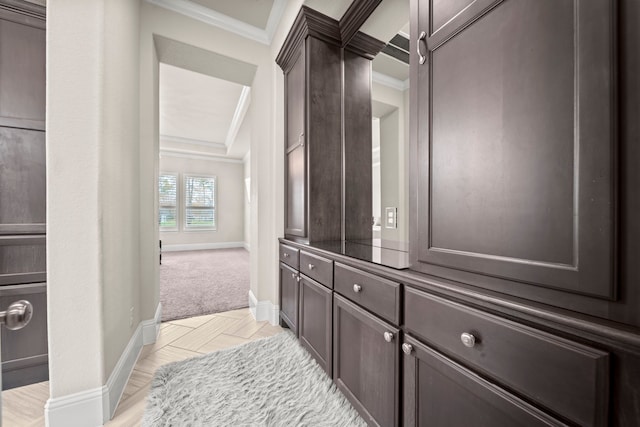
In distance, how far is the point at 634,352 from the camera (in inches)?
17.4

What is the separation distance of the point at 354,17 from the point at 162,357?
2751mm

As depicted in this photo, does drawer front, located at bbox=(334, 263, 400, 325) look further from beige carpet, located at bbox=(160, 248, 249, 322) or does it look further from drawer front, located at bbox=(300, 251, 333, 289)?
beige carpet, located at bbox=(160, 248, 249, 322)

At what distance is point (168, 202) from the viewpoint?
6.52m

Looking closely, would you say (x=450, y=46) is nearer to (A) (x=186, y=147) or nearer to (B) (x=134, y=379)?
(B) (x=134, y=379)

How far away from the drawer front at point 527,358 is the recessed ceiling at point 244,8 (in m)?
2.53

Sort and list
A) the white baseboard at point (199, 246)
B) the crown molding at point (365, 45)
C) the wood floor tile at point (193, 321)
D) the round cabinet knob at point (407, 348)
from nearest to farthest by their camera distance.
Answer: the round cabinet knob at point (407, 348)
the crown molding at point (365, 45)
the wood floor tile at point (193, 321)
the white baseboard at point (199, 246)

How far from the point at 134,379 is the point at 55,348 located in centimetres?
57

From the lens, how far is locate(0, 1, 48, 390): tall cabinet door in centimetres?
143

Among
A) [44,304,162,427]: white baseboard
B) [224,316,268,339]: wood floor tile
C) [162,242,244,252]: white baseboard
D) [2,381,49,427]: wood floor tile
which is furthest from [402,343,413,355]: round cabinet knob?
[162,242,244,252]: white baseboard

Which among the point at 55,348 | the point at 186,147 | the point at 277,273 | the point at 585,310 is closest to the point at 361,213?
the point at 277,273

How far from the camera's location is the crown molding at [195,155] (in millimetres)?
6331

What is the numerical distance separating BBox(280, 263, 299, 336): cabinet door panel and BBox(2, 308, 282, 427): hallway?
22 cm

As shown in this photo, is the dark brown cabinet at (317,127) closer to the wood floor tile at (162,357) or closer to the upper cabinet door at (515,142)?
the upper cabinet door at (515,142)

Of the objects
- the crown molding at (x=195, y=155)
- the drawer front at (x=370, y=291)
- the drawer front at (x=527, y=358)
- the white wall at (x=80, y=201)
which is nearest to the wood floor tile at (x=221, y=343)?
the white wall at (x=80, y=201)
